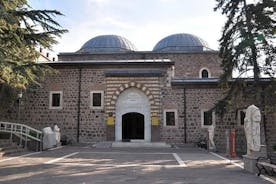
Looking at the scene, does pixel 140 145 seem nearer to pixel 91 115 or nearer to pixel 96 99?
pixel 91 115

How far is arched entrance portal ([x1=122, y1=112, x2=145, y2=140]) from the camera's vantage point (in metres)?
24.5

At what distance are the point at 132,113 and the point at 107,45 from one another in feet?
40.6

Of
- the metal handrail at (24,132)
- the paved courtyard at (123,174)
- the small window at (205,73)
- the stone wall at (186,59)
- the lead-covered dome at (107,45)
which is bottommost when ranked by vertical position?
the paved courtyard at (123,174)

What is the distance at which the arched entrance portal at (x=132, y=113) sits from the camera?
24.0 meters

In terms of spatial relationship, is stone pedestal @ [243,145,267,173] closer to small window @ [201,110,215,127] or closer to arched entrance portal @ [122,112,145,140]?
small window @ [201,110,215,127]

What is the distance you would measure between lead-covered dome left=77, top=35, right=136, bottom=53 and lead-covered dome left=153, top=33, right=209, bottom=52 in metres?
3.31

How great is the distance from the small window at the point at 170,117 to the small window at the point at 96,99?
4.67m

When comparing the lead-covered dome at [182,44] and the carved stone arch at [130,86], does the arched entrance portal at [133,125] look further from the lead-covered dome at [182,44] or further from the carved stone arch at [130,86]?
the lead-covered dome at [182,44]

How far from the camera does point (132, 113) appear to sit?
24.4 m

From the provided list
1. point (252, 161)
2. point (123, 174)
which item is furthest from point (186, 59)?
point (123, 174)

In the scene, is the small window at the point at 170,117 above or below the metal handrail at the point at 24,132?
above

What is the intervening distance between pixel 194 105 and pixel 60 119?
31.6 feet

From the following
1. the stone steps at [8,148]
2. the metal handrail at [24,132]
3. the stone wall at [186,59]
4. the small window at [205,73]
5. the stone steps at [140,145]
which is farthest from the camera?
the stone wall at [186,59]

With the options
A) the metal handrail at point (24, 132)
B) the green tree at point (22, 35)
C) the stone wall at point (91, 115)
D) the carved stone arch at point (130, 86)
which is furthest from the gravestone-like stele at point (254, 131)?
the stone wall at point (91, 115)
